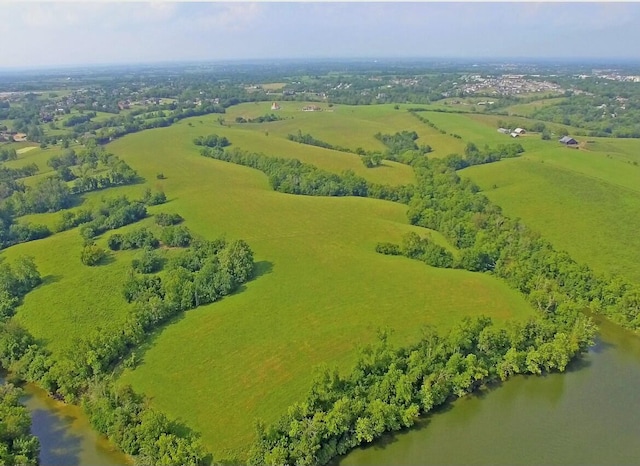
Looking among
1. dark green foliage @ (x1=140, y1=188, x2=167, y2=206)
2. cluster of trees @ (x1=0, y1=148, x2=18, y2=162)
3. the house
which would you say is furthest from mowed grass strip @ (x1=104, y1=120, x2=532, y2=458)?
the house

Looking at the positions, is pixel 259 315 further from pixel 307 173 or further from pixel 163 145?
pixel 163 145

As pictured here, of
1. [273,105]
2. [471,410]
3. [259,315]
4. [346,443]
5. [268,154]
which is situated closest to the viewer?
[346,443]

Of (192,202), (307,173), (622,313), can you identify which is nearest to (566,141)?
(307,173)

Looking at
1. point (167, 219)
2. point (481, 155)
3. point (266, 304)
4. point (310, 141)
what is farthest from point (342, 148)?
point (266, 304)

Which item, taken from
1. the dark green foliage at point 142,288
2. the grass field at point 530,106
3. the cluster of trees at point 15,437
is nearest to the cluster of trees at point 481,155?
the grass field at point 530,106

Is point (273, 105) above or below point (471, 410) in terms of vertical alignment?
above

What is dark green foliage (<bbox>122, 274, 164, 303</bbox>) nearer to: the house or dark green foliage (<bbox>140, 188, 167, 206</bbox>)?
dark green foliage (<bbox>140, 188, 167, 206</bbox>)

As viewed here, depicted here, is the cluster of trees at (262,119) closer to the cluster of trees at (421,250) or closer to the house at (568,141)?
the house at (568,141)
